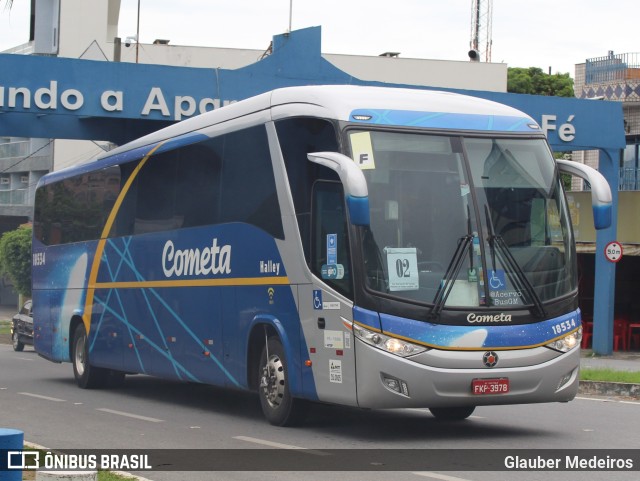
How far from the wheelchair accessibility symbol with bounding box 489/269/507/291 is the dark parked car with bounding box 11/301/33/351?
25.1 metres

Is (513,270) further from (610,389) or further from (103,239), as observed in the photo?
(103,239)

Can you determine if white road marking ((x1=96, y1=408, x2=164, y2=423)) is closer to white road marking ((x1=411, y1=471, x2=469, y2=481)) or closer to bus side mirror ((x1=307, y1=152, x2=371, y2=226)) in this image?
bus side mirror ((x1=307, y1=152, x2=371, y2=226))

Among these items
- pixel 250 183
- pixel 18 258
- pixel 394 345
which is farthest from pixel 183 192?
pixel 18 258

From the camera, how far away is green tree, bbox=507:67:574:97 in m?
76.1

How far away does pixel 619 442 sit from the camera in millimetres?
11930

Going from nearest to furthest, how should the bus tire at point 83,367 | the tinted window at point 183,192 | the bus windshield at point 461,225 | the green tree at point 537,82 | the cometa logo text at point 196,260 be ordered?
the bus windshield at point 461,225, the tinted window at point 183,192, the cometa logo text at point 196,260, the bus tire at point 83,367, the green tree at point 537,82

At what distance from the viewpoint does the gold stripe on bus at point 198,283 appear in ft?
43.9

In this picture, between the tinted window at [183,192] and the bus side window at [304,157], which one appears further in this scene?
the tinted window at [183,192]

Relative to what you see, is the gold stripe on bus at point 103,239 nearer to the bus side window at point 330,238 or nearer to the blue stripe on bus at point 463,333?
the bus side window at point 330,238

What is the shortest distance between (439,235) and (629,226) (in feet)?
68.9

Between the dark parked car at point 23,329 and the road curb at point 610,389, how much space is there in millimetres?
19821

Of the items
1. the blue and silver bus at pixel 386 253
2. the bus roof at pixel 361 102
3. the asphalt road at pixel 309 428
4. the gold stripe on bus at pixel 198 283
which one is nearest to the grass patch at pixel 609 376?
the asphalt road at pixel 309 428

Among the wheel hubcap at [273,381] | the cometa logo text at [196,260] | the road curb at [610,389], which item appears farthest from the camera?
the road curb at [610,389]

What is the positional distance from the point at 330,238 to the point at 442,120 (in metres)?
1.72
